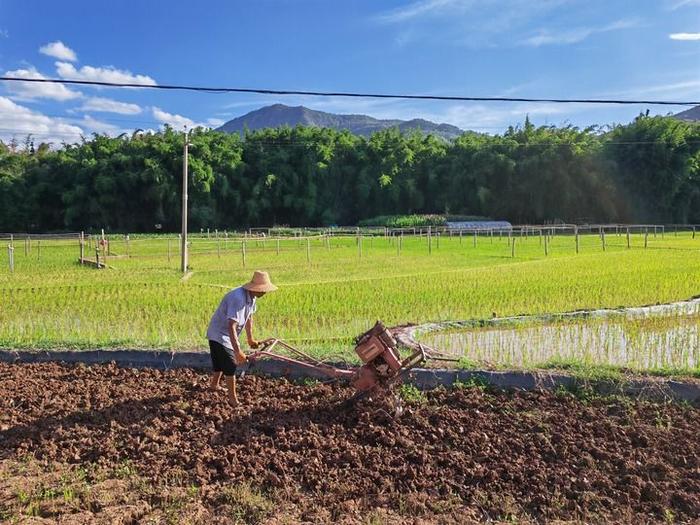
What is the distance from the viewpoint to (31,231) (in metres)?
47.3

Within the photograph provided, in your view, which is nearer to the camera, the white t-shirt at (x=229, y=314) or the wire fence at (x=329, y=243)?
the white t-shirt at (x=229, y=314)

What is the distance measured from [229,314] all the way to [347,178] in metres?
49.0

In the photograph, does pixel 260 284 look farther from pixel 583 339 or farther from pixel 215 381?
pixel 583 339

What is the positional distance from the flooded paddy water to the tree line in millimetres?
40770

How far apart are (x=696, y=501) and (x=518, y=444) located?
3.79 ft

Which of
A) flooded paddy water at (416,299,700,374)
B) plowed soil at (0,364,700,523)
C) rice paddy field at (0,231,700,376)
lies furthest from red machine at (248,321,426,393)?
flooded paddy water at (416,299,700,374)

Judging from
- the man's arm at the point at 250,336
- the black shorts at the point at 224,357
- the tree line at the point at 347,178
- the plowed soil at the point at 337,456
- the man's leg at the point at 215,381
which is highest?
the tree line at the point at 347,178

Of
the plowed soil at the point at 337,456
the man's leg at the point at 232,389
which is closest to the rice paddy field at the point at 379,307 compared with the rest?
the plowed soil at the point at 337,456

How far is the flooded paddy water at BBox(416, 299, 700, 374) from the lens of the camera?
6.66 meters

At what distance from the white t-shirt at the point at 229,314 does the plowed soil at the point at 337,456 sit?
624 mm

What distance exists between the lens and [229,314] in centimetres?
495

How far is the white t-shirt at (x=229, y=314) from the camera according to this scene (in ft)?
16.3

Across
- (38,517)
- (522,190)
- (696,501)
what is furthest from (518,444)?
(522,190)

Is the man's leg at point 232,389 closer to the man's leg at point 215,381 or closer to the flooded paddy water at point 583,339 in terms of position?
the man's leg at point 215,381
